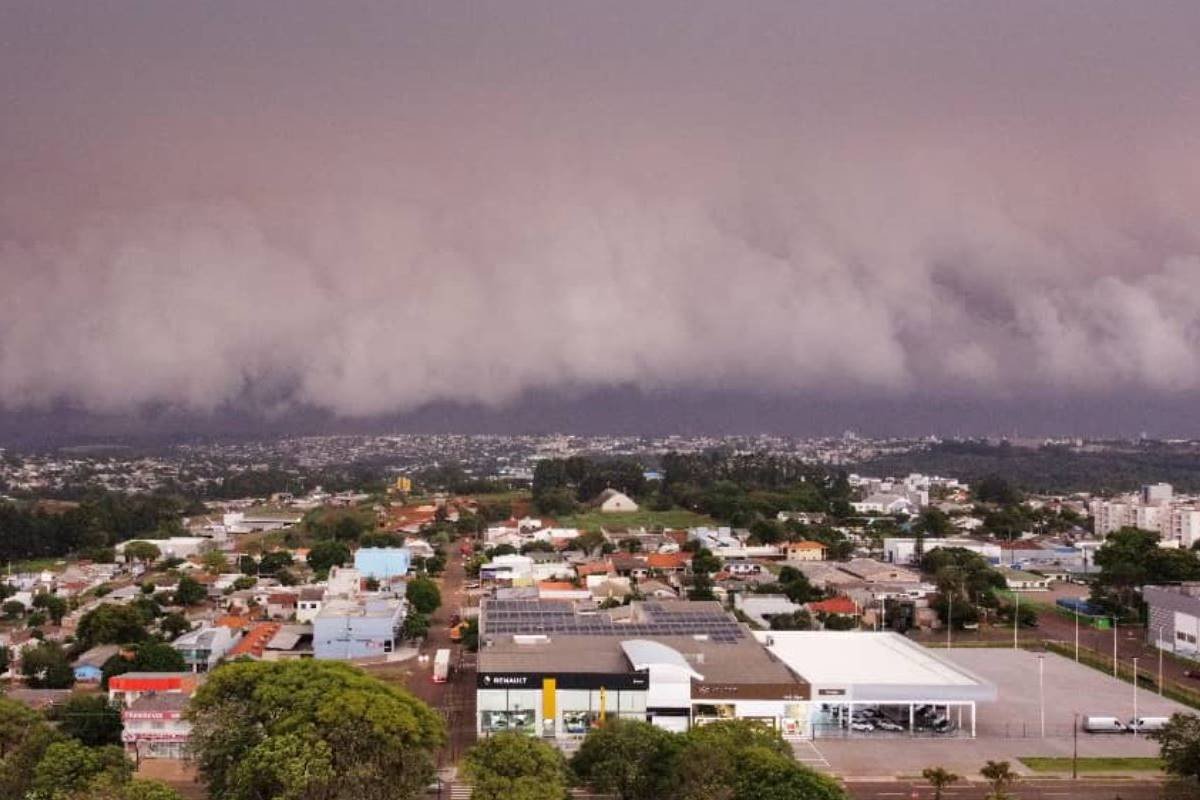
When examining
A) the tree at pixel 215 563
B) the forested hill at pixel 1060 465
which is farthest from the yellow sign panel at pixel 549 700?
the forested hill at pixel 1060 465

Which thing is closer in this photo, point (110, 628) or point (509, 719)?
point (509, 719)

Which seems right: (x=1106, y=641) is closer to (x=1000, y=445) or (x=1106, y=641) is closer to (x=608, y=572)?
(x=608, y=572)

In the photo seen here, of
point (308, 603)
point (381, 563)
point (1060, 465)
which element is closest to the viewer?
point (308, 603)

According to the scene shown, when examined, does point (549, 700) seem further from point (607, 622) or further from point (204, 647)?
point (204, 647)

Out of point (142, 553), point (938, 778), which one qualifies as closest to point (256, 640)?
point (938, 778)

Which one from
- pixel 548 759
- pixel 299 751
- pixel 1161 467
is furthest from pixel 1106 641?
pixel 1161 467

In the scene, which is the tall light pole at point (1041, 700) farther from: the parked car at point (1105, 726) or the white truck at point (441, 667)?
the white truck at point (441, 667)

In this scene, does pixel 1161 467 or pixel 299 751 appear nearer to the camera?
pixel 299 751

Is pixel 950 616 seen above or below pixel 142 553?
below
